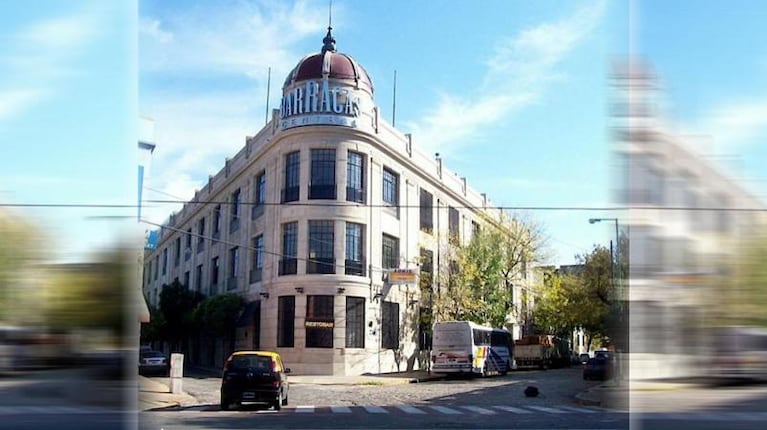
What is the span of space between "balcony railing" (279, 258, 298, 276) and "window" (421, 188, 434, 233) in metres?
7.46

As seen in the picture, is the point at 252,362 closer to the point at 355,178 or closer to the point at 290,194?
the point at 290,194

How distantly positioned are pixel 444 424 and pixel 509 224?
15260 millimetres

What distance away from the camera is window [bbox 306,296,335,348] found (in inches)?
515

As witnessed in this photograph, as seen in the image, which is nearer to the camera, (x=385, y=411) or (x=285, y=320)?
(x=385, y=411)

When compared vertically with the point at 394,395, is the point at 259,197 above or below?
above

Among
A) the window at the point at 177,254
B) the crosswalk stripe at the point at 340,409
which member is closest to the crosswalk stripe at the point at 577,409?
the crosswalk stripe at the point at 340,409

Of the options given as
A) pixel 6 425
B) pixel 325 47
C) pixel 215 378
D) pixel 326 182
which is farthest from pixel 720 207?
pixel 326 182

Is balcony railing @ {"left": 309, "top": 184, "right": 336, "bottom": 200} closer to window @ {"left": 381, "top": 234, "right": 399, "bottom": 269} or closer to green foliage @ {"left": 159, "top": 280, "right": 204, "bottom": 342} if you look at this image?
window @ {"left": 381, "top": 234, "right": 399, "bottom": 269}

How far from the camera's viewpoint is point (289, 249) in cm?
1448

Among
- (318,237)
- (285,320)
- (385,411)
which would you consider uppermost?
(318,237)

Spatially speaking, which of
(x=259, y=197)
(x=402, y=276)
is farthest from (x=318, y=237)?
(x=402, y=276)

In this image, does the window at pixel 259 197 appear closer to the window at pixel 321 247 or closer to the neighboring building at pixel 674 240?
the window at pixel 321 247

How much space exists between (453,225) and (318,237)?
28.1 ft

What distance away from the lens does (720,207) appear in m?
2.65
